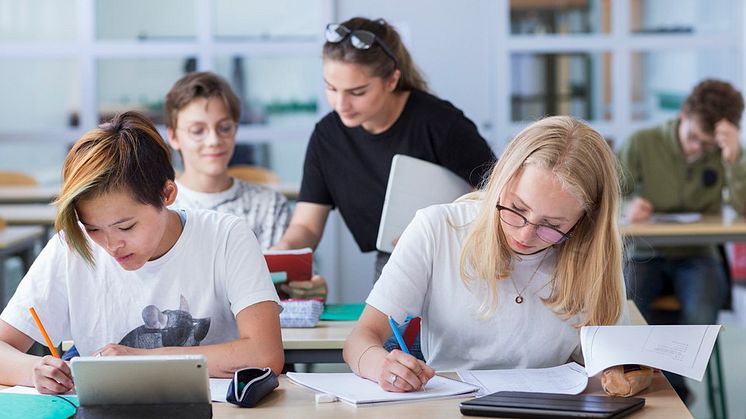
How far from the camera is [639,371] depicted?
183cm

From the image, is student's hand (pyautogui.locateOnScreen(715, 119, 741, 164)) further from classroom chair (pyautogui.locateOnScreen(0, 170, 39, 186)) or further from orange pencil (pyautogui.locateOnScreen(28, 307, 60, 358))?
classroom chair (pyautogui.locateOnScreen(0, 170, 39, 186))

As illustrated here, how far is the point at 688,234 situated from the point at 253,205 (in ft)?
5.62

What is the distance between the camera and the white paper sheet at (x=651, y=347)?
5.82 ft

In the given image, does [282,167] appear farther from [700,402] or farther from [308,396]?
[308,396]

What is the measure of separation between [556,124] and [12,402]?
1.09 meters

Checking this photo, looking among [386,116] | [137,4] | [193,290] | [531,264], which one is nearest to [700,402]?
[386,116]

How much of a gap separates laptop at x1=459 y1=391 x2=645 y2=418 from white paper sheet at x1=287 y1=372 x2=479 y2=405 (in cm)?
10

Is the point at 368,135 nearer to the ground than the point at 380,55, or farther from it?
nearer to the ground

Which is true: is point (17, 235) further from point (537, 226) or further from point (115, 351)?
point (537, 226)

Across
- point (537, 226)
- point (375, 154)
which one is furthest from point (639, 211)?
point (537, 226)

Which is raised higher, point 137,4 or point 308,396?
point 137,4

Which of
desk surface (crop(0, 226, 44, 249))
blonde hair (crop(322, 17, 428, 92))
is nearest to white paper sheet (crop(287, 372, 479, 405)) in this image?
blonde hair (crop(322, 17, 428, 92))

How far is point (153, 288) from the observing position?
6.81 feet

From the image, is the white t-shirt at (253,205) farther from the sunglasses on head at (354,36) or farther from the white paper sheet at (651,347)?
the white paper sheet at (651,347)
